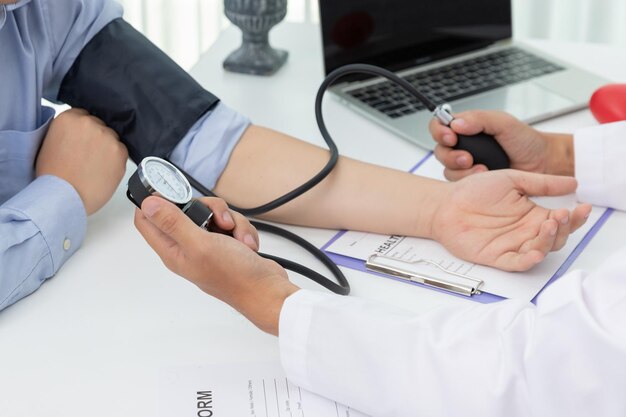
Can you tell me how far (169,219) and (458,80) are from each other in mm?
690

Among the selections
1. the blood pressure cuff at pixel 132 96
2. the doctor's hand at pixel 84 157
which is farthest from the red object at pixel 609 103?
the doctor's hand at pixel 84 157

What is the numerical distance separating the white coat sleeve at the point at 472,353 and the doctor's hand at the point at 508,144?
0.34m

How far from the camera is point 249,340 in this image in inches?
31.6

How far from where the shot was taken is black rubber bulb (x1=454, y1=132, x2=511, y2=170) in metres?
1.05

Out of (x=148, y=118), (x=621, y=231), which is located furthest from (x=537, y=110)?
(x=148, y=118)

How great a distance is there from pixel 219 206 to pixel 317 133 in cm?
40

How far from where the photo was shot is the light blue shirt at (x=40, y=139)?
2.83ft

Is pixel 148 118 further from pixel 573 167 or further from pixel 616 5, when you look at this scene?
pixel 616 5

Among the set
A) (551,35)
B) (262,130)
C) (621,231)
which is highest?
(262,130)

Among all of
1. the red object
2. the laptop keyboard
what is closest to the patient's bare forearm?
the laptop keyboard

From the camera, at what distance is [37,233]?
88 cm

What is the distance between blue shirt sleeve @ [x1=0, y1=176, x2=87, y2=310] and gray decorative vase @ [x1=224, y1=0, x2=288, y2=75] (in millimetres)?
500

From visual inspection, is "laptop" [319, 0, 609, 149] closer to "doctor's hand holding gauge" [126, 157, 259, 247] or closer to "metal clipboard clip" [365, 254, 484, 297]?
"metal clipboard clip" [365, 254, 484, 297]

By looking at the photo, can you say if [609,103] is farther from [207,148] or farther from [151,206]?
[151,206]
